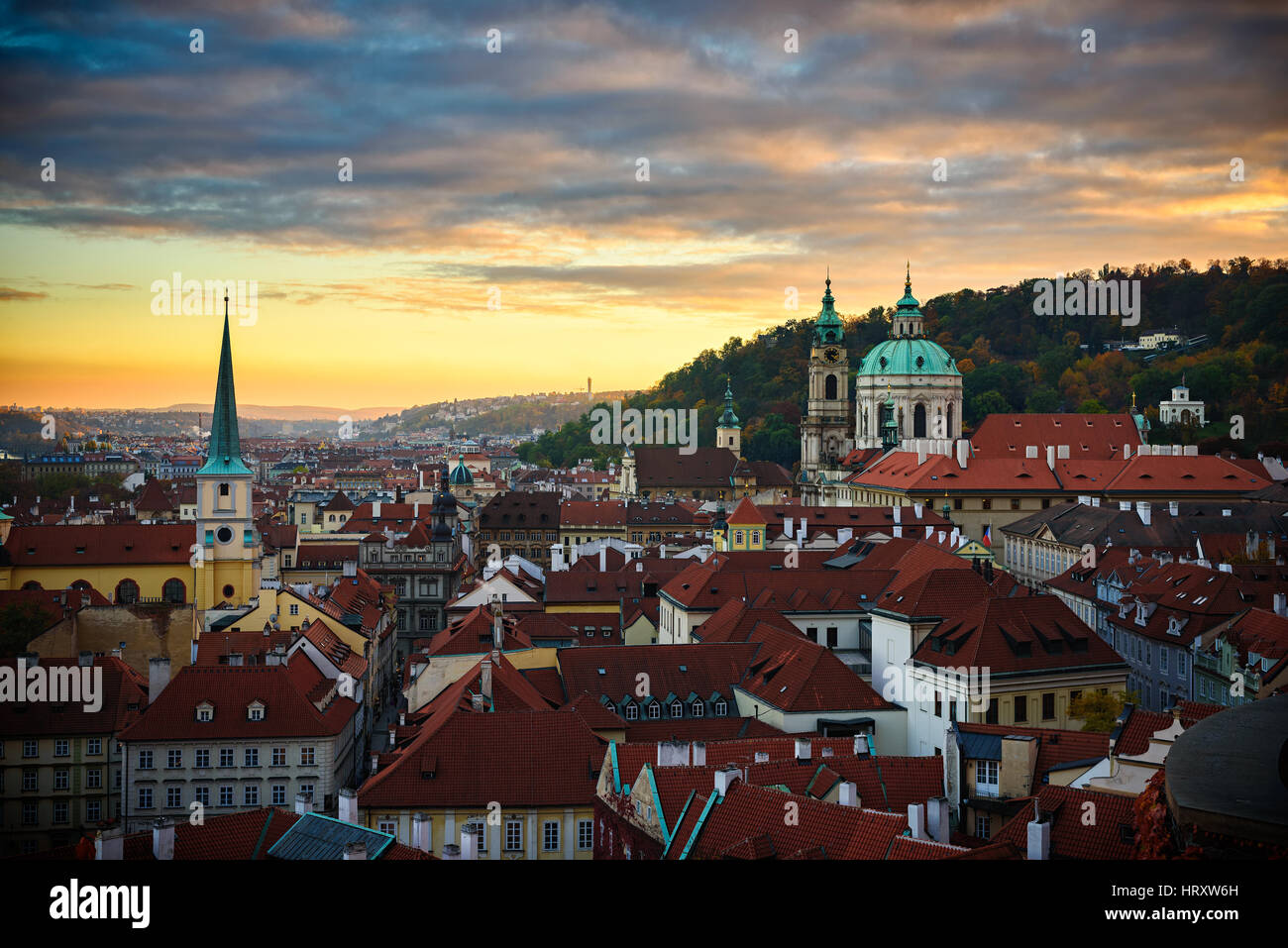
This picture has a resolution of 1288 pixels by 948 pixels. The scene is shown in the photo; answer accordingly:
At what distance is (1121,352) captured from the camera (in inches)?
5586

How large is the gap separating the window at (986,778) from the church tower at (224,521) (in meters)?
37.0

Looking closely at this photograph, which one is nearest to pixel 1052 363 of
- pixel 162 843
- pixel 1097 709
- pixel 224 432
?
pixel 224 432

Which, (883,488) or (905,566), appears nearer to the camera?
(905,566)

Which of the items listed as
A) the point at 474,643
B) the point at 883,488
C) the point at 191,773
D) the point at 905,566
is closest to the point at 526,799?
the point at 191,773

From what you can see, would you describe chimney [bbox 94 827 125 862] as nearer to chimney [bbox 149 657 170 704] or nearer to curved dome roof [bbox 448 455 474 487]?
chimney [bbox 149 657 170 704]

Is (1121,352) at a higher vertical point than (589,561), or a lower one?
higher

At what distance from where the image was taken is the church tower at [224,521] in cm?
5403

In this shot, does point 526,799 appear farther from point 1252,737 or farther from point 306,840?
point 1252,737

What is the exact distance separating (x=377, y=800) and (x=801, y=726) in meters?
11.0

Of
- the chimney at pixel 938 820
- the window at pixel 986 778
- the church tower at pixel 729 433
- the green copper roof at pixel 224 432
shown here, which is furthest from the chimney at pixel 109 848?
the church tower at pixel 729 433

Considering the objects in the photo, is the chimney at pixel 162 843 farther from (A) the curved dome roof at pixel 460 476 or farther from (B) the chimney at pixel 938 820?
(A) the curved dome roof at pixel 460 476
